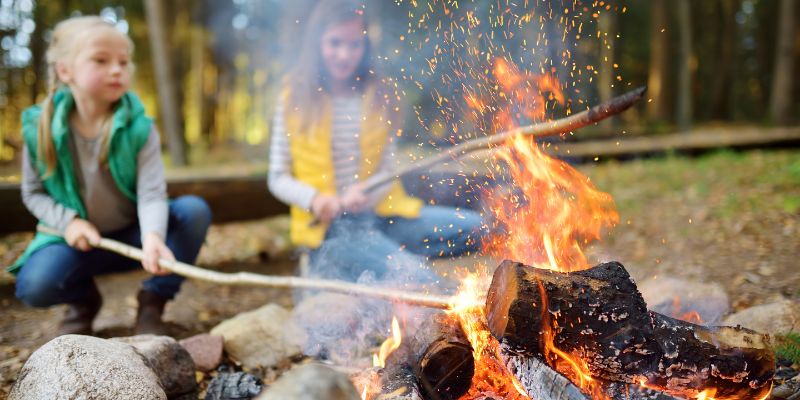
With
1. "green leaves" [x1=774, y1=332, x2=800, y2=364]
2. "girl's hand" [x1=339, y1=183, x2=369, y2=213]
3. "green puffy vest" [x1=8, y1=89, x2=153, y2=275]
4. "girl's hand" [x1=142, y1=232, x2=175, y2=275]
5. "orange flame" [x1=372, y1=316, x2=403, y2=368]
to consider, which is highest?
"green puffy vest" [x1=8, y1=89, x2=153, y2=275]

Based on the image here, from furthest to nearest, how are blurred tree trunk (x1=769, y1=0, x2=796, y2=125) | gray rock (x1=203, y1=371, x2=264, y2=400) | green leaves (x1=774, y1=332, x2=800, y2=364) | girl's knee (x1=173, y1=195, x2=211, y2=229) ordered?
blurred tree trunk (x1=769, y1=0, x2=796, y2=125) → girl's knee (x1=173, y1=195, x2=211, y2=229) → gray rock (x1=203, y1=371, x2=264, y2=400) → green leaves (x1=774, y1=332, x2=800, y2=364)

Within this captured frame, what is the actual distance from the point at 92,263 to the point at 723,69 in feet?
80.8

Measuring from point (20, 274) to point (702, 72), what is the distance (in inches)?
1206

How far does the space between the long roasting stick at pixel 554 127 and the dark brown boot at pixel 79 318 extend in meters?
1.85

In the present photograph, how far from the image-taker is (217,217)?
478 centimetres

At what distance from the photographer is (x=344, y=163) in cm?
364

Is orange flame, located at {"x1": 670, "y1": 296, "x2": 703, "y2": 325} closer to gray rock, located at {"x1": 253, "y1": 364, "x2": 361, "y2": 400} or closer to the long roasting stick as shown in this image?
the long roasting stick

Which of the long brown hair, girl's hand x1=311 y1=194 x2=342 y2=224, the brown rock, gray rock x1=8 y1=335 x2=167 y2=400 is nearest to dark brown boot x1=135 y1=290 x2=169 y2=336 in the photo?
the brown rock

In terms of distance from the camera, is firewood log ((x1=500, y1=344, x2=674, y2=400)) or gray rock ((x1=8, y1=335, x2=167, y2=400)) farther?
gray rock ((x1=8, y1=335, x2=167, y2=400))

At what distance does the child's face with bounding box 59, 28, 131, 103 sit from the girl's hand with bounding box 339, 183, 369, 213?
1.47 metres

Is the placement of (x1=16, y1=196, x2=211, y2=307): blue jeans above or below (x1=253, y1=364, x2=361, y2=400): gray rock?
below

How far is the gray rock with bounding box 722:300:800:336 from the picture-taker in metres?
2.27

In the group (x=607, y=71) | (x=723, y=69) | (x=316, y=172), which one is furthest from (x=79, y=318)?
(x=723, y=69)

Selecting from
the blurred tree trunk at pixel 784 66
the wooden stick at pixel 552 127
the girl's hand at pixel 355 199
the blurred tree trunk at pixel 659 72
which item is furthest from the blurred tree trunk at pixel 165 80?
the blurred tree trunk at pixel 659 72
